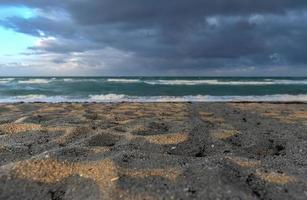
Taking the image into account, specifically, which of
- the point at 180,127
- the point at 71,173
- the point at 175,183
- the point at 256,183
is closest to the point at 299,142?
the point at 180,127

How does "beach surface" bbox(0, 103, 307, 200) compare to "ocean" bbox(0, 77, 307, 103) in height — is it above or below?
above

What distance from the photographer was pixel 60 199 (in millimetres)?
3848

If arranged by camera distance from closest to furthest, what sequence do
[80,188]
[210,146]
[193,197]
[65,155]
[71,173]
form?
[193,197] → [80,188] → [71,173] → [65,155] → [210,146]

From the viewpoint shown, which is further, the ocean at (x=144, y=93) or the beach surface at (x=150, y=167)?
the ocean at (x=144, y=93)

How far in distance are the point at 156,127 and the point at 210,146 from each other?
196cm

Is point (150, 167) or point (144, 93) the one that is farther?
point (144, 93)

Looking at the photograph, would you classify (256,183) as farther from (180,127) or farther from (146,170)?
(180,127)

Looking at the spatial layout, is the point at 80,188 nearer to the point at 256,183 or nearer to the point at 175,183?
the point at 175,183

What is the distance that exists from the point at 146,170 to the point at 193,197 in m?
0.90

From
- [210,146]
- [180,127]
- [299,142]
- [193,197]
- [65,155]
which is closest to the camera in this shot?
[193,197]

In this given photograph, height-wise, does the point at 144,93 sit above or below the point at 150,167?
below

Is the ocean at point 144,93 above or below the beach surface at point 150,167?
below

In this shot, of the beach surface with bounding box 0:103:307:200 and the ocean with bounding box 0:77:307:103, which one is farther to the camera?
the ocean with bounding box 0:77:307:103

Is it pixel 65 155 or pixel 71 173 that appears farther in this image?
pixel 65 155
